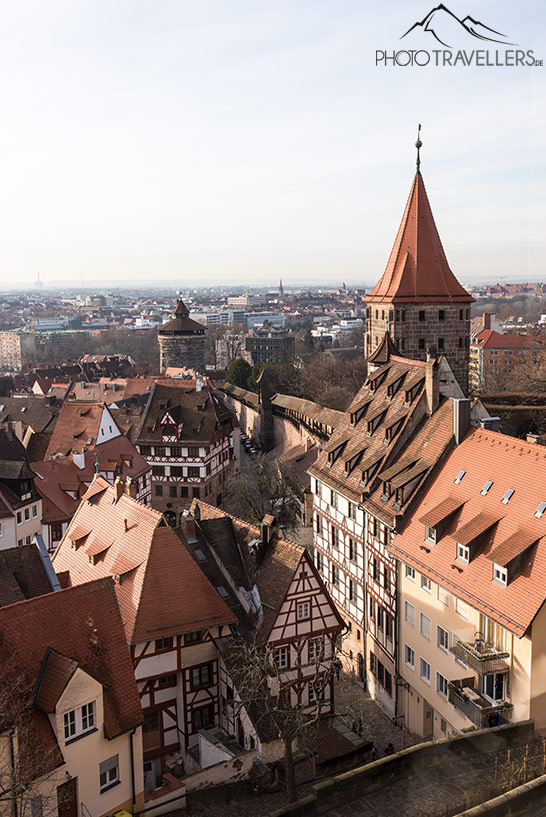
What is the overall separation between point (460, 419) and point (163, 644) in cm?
1012

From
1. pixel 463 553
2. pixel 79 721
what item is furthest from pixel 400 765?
pixel 463 553

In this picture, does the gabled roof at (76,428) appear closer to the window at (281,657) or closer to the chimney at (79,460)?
the chimney at (79,460)

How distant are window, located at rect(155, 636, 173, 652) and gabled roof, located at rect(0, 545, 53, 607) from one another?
3151mm

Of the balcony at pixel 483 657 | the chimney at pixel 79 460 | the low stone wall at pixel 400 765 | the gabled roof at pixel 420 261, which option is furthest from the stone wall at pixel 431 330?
the low stone wall at pixel 400 765

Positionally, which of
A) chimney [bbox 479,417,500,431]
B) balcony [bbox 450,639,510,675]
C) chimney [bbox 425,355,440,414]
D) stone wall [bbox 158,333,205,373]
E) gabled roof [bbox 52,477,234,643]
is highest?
chimney [bbox 425,355,440,414]

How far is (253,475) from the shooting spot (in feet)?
144

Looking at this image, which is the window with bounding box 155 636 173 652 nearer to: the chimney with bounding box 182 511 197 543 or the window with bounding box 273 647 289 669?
the window with bounding box 273 647 289 669

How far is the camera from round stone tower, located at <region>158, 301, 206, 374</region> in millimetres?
72438

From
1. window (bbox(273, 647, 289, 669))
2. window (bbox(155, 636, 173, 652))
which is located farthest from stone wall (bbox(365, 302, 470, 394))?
window (bbox(155, 636, 173, 652))

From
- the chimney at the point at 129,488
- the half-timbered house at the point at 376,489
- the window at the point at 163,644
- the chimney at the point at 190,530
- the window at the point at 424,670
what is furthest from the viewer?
the chimney at the point at 129,488

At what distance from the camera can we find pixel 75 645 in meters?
15.8

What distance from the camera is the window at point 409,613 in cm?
2121

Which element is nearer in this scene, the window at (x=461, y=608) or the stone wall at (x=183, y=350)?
the window at (x=461, y=608)

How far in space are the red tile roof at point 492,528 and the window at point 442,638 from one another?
1225 millimetres
